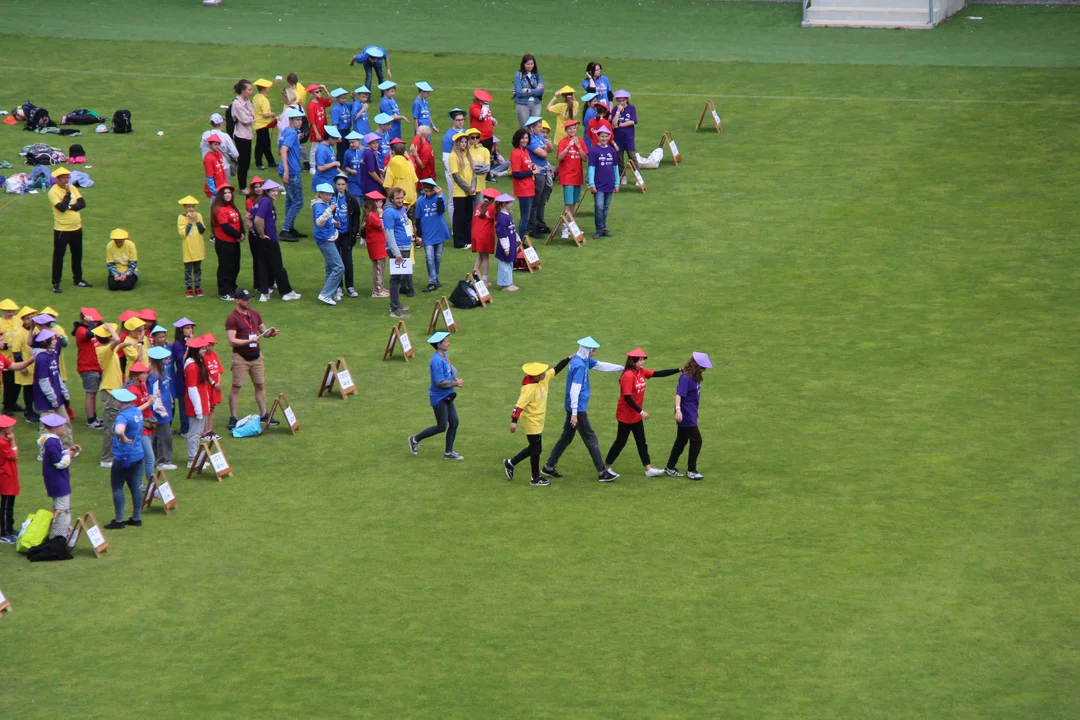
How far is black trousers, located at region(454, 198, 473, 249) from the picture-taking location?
92.1 feet

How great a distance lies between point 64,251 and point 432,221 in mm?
6895

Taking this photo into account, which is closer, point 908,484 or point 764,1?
point 908,484

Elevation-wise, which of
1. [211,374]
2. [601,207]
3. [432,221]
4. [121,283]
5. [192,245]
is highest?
[601,207]

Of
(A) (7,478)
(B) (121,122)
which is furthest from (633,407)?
(B) (121,122)

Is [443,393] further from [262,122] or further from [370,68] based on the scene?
[370,68]

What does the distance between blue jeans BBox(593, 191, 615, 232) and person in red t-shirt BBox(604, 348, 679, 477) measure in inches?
366

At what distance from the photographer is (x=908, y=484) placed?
18.9m

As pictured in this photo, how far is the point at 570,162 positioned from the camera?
28.4 m

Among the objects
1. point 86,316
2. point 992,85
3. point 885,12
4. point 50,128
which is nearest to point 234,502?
point 86,316

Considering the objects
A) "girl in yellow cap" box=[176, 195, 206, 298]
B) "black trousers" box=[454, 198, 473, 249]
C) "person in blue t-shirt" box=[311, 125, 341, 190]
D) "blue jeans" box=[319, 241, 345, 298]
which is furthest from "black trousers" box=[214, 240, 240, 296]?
"black trousers" box=[454, 198, 473, 249]

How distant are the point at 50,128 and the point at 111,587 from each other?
66.9ft

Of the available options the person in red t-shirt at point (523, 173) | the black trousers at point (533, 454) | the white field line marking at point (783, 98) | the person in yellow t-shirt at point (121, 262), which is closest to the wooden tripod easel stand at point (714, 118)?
the white field line marking at point (783, 98)

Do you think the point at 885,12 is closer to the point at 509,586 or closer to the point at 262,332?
the point at 262,332

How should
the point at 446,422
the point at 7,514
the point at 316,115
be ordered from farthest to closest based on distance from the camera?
the point at 316,115
the point at 446,422
the point at 7,514
